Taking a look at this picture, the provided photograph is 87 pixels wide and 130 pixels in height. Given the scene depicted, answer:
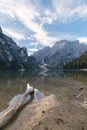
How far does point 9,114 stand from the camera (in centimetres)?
1781

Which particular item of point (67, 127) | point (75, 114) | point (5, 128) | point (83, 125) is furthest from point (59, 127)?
point (5, 128)

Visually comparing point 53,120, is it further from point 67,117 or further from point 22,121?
point 22,121

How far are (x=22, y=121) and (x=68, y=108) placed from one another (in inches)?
179

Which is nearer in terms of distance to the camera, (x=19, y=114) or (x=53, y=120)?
(x=53, y=120)

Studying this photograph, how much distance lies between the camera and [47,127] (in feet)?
46.3

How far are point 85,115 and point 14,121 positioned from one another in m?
6.16

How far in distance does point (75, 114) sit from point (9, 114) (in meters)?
5.84

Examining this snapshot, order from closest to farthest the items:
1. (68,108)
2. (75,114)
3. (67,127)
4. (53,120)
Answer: (67,127), (53,120), (75,114), (68,108)

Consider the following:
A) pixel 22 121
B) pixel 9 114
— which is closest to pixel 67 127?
pixel 22 121

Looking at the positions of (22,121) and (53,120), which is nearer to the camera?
(53,120)

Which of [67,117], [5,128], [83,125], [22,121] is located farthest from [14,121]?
[83,125]

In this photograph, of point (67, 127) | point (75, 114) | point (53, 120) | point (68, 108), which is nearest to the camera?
point (67, 127)

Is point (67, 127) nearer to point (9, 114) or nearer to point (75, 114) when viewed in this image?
point (75, 114)

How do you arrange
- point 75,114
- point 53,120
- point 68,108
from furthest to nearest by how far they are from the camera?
point 68,108, point 75,114, point 53,120
